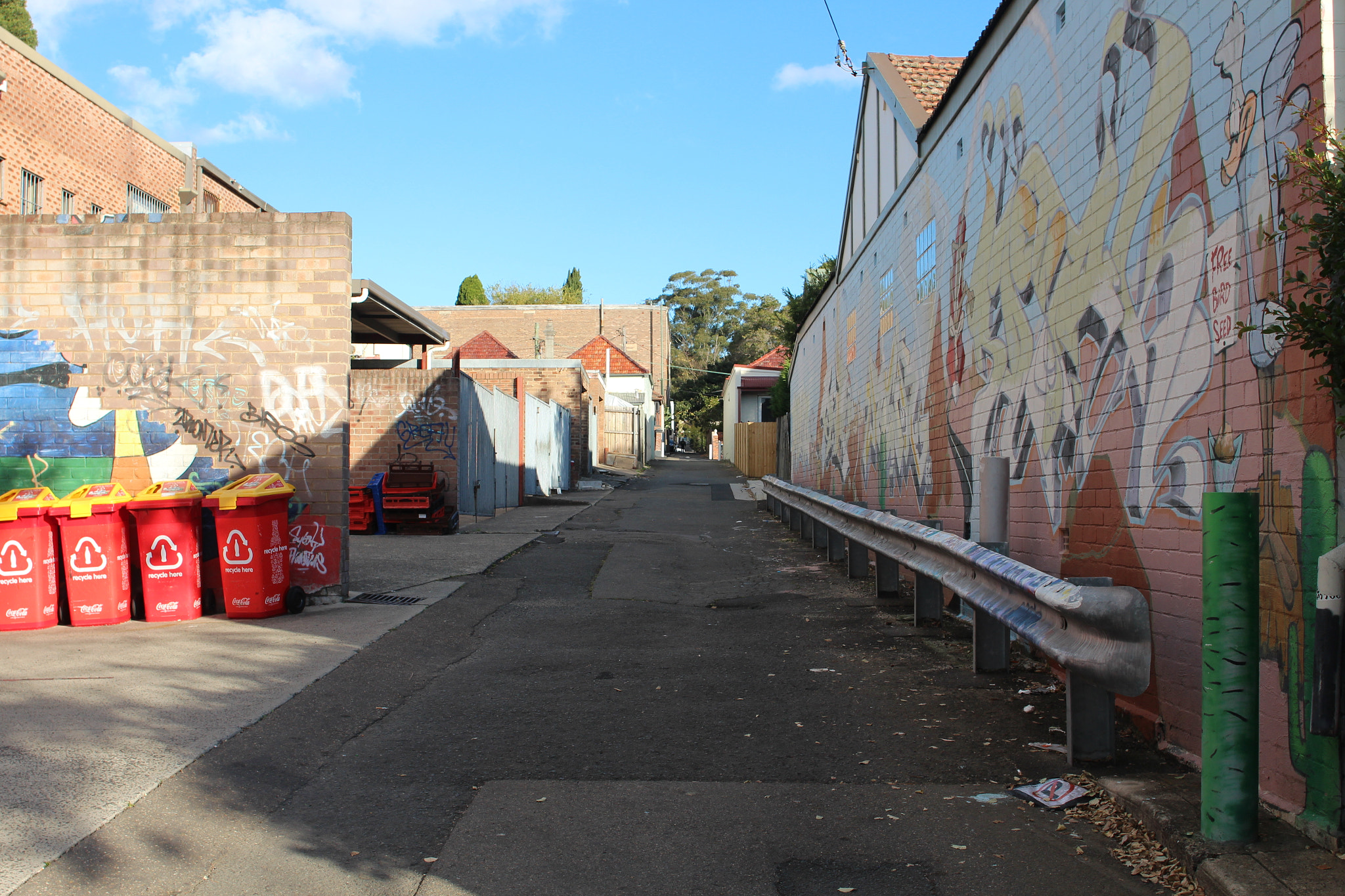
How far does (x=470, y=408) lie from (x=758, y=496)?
386 inches

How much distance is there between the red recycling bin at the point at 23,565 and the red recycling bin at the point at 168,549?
26.7 inches

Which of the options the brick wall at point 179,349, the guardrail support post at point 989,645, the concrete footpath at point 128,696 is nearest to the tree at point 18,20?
the brick wall at point 179,349

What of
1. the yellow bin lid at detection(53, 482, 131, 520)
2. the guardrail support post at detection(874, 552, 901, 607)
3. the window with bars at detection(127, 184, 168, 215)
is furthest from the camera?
the window with bars at detection(127, 184, 168, 215)

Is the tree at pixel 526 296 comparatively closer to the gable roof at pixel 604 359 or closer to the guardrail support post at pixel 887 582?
the gable roof at pixel 604 359

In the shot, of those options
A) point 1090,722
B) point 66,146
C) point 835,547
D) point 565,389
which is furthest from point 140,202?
point 1090,722

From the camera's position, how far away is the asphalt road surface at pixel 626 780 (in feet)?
11.1

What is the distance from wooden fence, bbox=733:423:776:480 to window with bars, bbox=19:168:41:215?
804 inches

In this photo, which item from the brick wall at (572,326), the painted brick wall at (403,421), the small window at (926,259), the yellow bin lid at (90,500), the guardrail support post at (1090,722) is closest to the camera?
the guardrail support post at (1090,722)

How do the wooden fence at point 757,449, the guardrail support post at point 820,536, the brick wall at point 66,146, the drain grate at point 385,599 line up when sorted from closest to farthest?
the drain grate at point 385,599, the guardrail support post at point 820,536, the brick wall at point 66,146, the wooden fence at point 757,449

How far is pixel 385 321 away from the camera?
50.0 ft

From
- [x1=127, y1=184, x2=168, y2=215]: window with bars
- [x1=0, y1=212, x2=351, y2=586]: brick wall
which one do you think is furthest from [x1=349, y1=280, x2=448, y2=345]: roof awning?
[x1=127, y1=184, x2=168, y2=215]: window with bars

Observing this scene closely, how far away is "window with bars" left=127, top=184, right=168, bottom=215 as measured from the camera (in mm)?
25031

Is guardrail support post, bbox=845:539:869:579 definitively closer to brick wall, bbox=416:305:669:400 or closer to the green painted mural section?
the green painted mural section

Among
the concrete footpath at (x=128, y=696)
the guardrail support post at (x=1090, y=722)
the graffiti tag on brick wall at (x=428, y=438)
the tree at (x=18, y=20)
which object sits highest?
the tree at (x=18, y=20)
